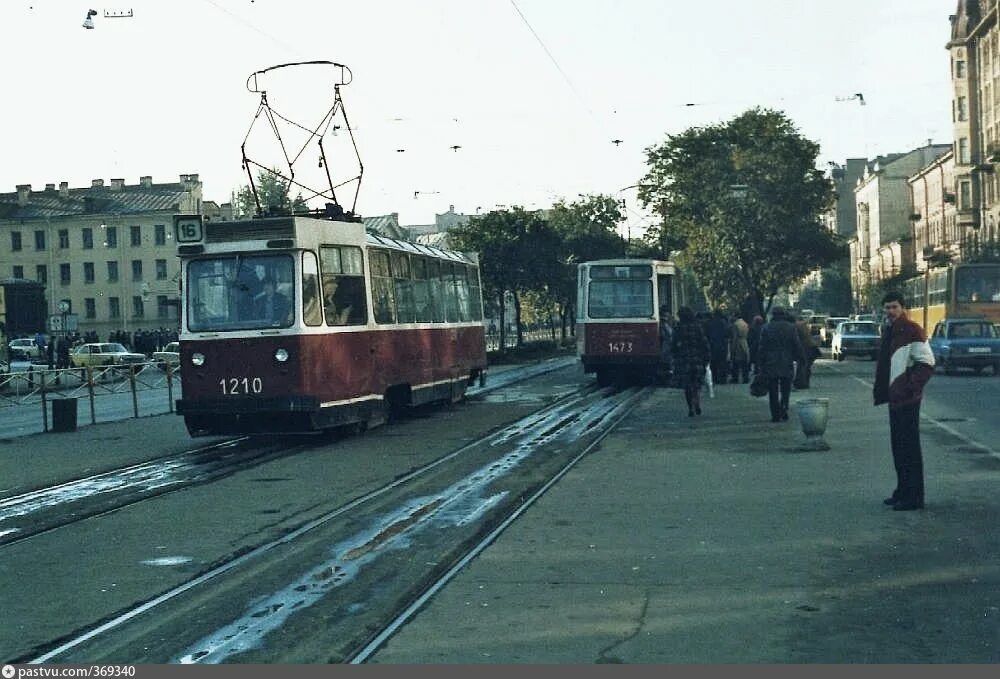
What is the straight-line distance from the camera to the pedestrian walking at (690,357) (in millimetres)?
22609

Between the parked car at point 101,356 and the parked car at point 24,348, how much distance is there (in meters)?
1.71

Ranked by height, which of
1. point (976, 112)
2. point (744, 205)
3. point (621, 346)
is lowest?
point (621, 346)

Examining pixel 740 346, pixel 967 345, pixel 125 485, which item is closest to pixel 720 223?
pixel 967 345

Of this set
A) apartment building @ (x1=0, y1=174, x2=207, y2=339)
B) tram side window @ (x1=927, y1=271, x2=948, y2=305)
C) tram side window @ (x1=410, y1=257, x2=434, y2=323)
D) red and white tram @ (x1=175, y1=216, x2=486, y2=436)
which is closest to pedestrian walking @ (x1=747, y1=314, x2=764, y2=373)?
tram side window @ (x1=410, y1=257, x2=434, y2=323)

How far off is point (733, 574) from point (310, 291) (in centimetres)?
1093

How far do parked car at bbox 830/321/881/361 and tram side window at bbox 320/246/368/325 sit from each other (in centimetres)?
3340

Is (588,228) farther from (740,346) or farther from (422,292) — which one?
(422,292)

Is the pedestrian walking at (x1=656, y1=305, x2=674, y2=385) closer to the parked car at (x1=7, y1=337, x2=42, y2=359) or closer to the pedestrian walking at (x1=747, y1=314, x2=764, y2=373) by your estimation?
the pedestrian walking at (x1=747, y1=314, x2=764, y2=373)

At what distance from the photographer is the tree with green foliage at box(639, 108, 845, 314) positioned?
219ft

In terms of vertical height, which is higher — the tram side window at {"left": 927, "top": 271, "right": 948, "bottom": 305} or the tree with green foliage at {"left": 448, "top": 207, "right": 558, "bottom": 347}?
the tree with green foliage at {"left": 448, "top": 207, "right": 558, "bottom": 347}

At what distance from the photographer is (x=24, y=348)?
207ft

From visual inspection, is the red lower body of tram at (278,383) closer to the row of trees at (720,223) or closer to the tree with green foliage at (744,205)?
the row of trees at (720,223)

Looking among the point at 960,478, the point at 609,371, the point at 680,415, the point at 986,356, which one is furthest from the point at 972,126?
the point at 960,478

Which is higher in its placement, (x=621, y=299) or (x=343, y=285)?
(x=343, y=285)
